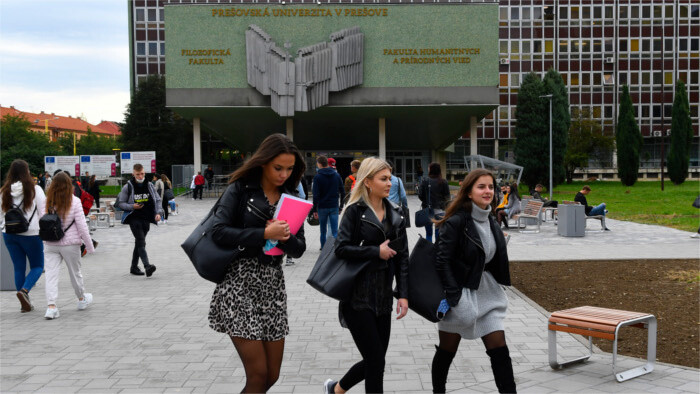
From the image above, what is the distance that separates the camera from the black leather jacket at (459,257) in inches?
170

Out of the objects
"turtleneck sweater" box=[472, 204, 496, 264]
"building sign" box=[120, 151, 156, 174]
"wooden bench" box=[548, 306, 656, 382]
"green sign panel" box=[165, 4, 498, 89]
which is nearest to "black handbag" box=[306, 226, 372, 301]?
"turtleneck sweater" box=[472, 204, 496, 264]

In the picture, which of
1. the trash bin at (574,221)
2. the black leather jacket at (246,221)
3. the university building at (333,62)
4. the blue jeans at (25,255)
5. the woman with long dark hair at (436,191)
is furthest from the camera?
the university building at (333,62)

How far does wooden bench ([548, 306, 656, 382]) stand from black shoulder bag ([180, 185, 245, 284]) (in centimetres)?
310

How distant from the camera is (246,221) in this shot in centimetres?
363

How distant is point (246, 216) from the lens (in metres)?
3.63

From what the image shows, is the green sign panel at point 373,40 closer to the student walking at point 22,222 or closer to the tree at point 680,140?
the tree at point 680,140

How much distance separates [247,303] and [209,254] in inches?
13.9

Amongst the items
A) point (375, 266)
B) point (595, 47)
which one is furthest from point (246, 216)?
point (595, 47)

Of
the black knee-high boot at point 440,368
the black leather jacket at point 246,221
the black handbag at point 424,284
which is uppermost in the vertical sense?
the black leather jacket at point 246,221

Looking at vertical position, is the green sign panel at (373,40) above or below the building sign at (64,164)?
above

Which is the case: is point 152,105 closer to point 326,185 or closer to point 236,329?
point 326,185

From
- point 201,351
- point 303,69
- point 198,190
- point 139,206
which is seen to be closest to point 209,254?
point 201,351

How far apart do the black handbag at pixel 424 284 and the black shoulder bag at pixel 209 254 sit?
1.28 metres

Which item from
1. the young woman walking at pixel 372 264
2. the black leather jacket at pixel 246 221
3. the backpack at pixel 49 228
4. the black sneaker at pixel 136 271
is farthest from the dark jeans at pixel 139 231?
the black leather jacket at pixel 246 221
